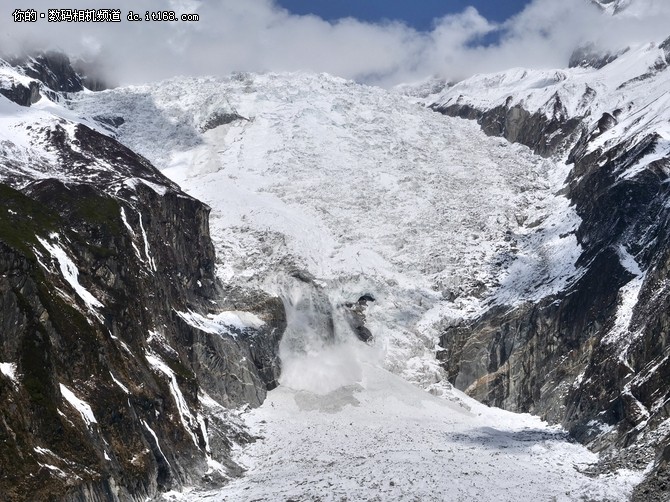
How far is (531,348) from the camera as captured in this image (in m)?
138

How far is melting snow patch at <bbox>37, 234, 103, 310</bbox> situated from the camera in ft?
320

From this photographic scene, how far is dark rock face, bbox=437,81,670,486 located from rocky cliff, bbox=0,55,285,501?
28862 millimetres

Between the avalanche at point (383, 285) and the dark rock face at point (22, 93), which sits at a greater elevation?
the dark rock face at point (22, 93)

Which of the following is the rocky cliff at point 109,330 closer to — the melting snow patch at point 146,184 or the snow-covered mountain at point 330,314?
the snow-covered mountain at point 330,314

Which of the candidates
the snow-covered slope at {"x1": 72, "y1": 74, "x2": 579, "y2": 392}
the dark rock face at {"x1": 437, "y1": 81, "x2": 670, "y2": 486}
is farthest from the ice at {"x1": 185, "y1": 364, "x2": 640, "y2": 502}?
the snow-covered slope at {"x1": 72, "y1": 74, "x2": 579, "y2": 392}

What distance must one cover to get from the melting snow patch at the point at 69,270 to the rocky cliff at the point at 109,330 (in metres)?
0.21

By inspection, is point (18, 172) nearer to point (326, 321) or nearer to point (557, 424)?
point (326, 321)

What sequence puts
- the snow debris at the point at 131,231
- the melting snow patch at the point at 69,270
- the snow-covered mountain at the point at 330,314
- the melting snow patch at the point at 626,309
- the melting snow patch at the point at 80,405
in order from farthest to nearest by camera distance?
the snow debris at the point at 131,231
the melting snow patch at the point at 626,309
the melting snow patch at the point at 69,270
the snow-covered mountain at the point at 330,314
the melting snow patch at the point at 80,405

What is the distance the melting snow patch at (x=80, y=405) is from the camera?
83.4m

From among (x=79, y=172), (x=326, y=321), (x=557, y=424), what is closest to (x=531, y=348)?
(x=557, y=424)

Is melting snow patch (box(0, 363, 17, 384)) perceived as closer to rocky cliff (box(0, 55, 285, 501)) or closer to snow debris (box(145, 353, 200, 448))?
rocky cliff (box(0, 55, 285, 501))

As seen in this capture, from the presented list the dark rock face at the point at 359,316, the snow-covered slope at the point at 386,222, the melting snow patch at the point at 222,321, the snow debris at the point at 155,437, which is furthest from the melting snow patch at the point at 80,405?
the dark rock face at the point at 359,316

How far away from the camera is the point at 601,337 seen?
126 metres

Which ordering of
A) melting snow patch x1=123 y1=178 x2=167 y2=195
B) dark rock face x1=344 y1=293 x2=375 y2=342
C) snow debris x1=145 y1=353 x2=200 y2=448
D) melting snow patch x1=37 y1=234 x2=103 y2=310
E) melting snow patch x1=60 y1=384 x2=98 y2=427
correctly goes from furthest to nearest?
dark rock face x1=344 y1=293 x2=375 y2=342 < melting snow patch x1=123 y1=178 x2=167 y2=195 < snow debris x1=145 y1=353 x2=200 y2=448 < melting snow patch x1=37 y1=234 x2=103 y2=310 < melting snow patch x1=60 y1=384 x2=98 y2=427
